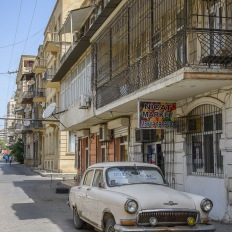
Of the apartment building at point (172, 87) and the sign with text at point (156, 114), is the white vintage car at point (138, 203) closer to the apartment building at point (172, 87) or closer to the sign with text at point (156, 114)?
the apartment building at point (172, 87)

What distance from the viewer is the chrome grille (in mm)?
7090

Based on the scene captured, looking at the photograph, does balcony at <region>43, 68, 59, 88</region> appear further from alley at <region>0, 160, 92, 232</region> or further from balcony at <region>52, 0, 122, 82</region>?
alley at <region>0, 160, 92, 232</region>

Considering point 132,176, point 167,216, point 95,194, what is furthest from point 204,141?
point 167,216

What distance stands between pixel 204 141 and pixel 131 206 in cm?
540

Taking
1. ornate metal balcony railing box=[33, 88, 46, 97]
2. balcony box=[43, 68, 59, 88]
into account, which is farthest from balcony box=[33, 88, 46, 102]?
balcony box=[43, 68, 59, 88]

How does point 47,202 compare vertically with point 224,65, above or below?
below

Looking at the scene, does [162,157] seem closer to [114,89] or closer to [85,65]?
[114,89]

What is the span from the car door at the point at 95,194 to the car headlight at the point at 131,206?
1155mm

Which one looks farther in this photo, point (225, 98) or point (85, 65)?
point (85, 65)

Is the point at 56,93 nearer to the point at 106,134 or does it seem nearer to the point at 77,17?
the point at 77,17

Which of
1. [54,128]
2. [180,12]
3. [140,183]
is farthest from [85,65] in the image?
[54,128]

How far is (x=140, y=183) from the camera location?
8492 millimetres

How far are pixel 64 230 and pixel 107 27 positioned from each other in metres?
8.45

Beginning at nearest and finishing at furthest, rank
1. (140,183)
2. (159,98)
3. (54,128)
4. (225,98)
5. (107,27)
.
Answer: (140,183) < (225,98) < (159,98) < (107,27) < (54,128)
